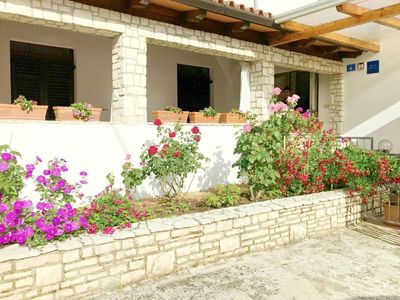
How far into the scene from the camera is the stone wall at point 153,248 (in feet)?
10.2

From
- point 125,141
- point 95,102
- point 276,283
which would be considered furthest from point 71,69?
point 276,283

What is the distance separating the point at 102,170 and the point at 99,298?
251 centimetres

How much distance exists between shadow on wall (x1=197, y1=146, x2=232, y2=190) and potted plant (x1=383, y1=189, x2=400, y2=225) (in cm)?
290

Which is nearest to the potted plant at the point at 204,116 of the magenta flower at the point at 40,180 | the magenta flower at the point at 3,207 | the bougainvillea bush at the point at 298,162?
the bougainvillea bush at the point at 298,162

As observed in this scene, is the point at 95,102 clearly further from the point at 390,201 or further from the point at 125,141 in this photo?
the point at 390,201

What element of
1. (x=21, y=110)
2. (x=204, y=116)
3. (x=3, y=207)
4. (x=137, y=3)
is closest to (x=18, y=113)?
(x=21, y=110)

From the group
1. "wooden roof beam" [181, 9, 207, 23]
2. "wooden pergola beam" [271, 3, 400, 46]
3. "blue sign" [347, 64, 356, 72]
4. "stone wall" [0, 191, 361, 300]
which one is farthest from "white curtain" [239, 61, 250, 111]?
"blue sign" [347, 64, 356, 72]

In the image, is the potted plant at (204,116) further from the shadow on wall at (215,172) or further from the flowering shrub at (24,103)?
the flowering shrub at (24,103)

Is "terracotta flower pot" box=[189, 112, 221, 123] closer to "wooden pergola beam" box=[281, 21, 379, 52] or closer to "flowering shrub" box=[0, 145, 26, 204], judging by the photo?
"wooden pergola beam" box=[281, 21, 379, 52]

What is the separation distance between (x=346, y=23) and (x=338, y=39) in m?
1.55

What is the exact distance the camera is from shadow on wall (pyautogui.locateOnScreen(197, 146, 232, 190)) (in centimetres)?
680

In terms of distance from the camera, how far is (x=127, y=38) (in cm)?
573

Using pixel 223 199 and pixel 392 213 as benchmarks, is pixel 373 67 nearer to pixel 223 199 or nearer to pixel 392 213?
pixel 392 213

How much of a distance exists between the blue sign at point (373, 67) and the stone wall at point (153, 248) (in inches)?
213
